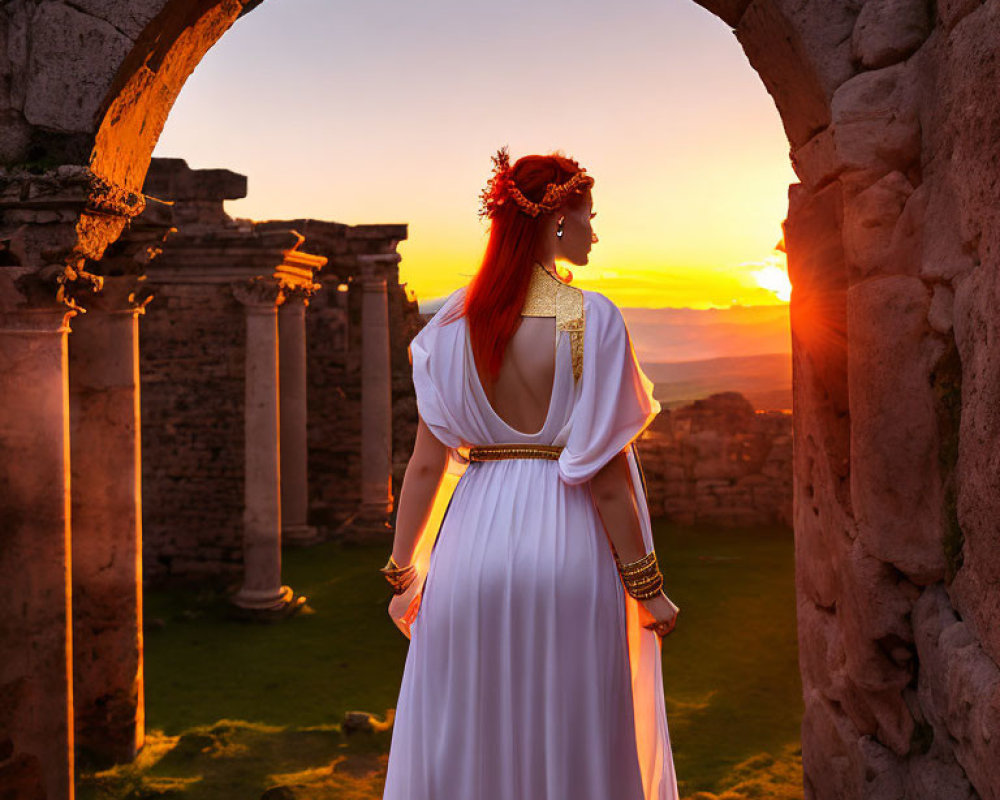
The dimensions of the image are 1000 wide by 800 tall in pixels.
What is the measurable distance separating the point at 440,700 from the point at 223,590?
8.77m

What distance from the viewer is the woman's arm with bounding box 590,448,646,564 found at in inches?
104

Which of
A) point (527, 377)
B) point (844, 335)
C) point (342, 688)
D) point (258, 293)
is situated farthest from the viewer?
point (258, 293)

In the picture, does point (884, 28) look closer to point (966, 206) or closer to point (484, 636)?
point (966, 206)

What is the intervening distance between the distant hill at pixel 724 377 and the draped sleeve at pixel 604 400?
56.2m

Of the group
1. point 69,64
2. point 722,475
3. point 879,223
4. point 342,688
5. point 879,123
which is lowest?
point 342,688

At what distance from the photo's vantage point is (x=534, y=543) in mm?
2598

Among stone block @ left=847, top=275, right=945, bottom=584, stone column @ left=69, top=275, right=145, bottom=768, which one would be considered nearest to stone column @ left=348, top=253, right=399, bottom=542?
stone column @ left=69, top=275, right=145, bottom=768

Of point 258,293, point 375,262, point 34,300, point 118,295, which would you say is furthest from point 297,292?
point 34,300

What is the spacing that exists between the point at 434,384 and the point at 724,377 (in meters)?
89.0

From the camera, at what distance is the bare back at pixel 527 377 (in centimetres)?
271

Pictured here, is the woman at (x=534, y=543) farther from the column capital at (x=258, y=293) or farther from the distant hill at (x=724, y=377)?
the distant hill at (x=724, y=377)

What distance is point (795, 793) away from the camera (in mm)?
5020

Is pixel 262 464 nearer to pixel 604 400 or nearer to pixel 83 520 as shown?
pixel 83 520

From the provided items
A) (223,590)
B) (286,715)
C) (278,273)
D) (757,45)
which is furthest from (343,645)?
(757,45)
